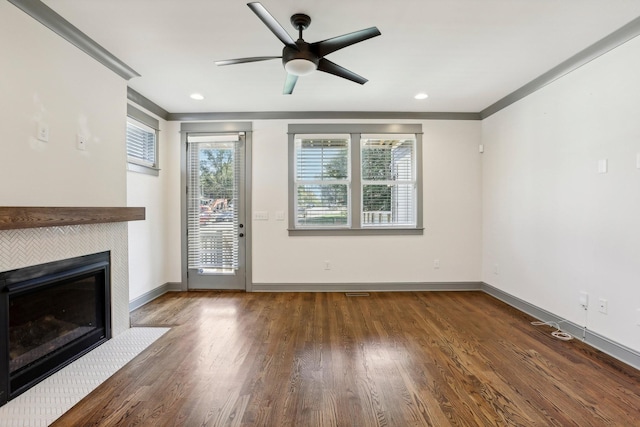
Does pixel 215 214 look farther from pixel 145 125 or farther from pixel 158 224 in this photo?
pixel 145 125

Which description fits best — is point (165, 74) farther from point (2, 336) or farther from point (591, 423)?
point (591, 423)

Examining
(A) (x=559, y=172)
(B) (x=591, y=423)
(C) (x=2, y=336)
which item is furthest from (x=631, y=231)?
(C) (x=2, y=336)

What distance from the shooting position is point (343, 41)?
1.92 metres

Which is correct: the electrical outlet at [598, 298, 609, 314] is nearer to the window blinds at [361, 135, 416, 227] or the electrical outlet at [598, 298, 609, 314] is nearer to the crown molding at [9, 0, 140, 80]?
the window blinds at [361, 135, 416, 227]

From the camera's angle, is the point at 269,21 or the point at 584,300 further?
the point at 584,300

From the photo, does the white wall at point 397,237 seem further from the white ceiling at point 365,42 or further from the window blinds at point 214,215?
the white ceiling at point 365,42

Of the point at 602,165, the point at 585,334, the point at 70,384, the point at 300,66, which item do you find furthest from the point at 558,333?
the point at 70,384

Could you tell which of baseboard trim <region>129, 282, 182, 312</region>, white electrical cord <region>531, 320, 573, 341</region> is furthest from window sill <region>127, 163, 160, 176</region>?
white electrical cord <region>531, 320, 573, 341</region>

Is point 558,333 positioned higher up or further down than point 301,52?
further down

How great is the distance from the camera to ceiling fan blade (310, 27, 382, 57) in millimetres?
1828

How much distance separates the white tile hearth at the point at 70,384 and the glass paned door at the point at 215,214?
154cm

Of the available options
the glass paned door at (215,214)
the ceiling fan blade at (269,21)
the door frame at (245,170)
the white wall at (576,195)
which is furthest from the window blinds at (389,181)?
the ceiling fan blade at (269,21)

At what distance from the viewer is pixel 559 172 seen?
9.52 feet

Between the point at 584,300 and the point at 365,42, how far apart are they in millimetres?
3083
